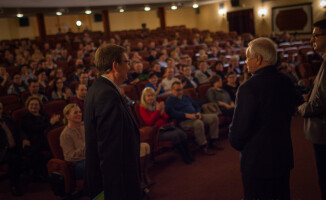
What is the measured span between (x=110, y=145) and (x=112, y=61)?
41 cm

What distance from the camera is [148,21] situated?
21719 mm

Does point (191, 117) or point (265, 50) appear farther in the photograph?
point (191, 117)

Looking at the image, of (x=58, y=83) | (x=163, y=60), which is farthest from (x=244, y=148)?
(x=163, y=60)

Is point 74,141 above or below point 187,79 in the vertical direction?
below

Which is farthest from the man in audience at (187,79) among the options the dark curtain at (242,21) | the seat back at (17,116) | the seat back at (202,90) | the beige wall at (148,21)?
the dark curtain at (242,21)

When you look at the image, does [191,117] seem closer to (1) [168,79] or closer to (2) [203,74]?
(1) [168,79]

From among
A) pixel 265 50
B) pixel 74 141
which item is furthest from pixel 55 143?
pixel 265 50

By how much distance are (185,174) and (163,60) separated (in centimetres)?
488

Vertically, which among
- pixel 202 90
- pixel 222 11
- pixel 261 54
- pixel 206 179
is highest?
pixel 222 11

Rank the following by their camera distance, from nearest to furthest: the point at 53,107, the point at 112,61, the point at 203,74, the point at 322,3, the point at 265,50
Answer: the point at 112,61, the point at 265,50, the point at 53,107, the point at 203,74, the point at 322,3

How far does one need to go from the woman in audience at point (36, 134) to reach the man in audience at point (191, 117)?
5.04 feet

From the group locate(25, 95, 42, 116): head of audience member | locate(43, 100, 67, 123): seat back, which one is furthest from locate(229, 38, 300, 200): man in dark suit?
locate(43, 100, 67, 123): seat back

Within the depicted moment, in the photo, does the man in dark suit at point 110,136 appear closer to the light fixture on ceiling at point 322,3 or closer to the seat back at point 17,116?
the seat back at point 17,116

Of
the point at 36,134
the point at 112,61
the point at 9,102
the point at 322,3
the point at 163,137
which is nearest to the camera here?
the point at 112,61
